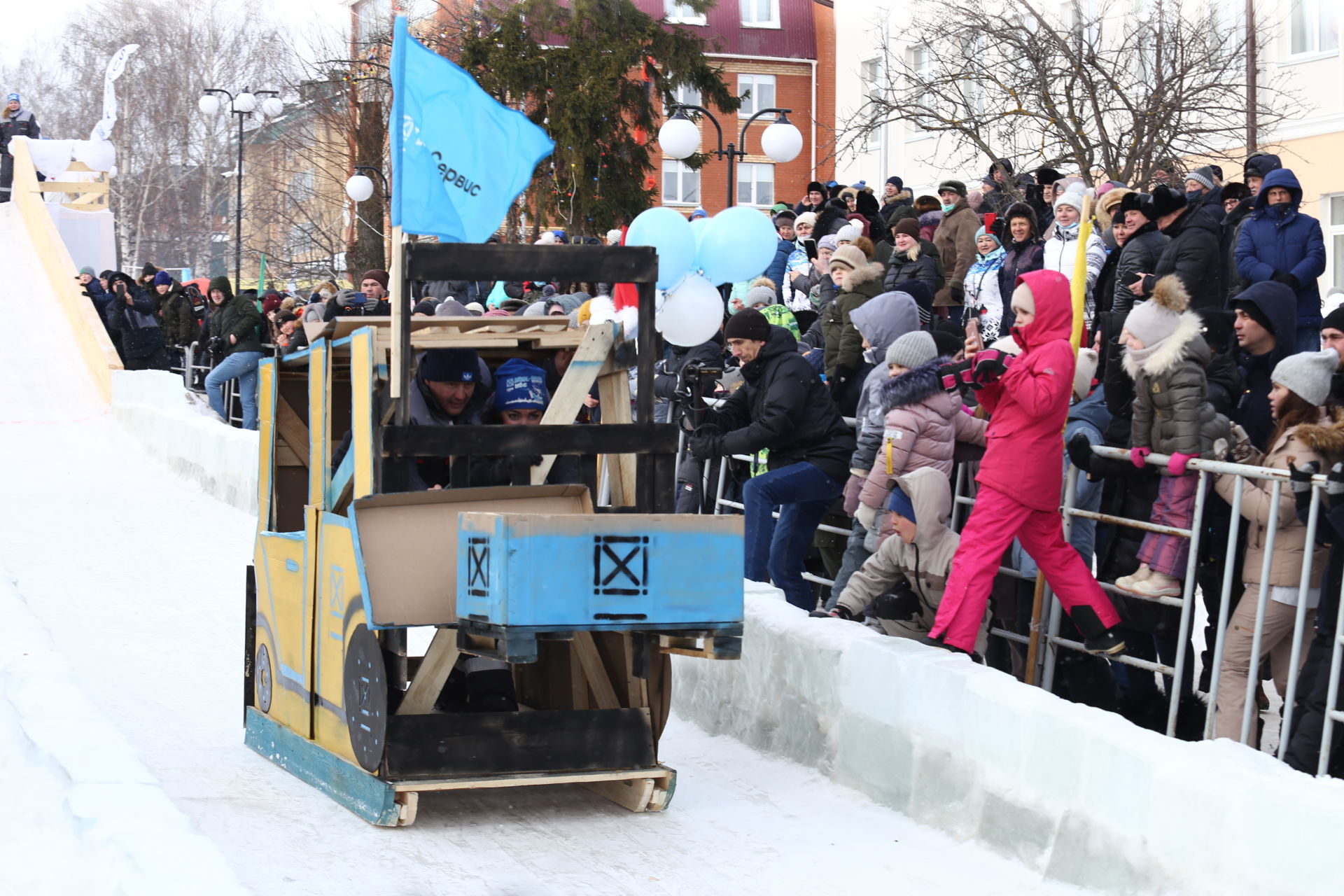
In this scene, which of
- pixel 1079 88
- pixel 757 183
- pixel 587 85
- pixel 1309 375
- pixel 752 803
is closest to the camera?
pixel 1309 375

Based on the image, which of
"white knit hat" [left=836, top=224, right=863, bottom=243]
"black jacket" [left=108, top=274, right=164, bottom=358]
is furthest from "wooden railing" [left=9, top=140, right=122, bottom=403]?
"white knit hat" [left=836, top=224, right=863, bottom=243]

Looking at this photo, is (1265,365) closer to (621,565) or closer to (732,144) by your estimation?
(621,565)

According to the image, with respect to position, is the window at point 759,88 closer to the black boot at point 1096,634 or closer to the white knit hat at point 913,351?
the white knit hat at point 913,351

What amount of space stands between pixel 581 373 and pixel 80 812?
2.40 meters

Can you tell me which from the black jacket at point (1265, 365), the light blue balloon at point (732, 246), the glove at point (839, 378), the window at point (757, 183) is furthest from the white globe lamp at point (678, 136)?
the window at point (757, 183)

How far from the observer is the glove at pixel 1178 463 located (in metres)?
5.79

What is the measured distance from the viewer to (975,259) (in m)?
11.5

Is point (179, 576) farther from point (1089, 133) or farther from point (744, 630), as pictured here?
point (1089, 133)

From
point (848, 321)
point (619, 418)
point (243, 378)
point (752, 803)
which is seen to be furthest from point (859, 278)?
point (243, 378)

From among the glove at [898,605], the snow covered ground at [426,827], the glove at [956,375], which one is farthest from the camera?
the glove at [898,605]

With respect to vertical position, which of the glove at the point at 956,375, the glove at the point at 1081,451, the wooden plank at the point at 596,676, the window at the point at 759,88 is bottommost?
the wooden plank at the point at 596,676

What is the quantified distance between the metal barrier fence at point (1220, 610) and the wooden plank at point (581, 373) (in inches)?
77.8

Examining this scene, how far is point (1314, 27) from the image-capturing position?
2156cm

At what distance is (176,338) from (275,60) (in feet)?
158
